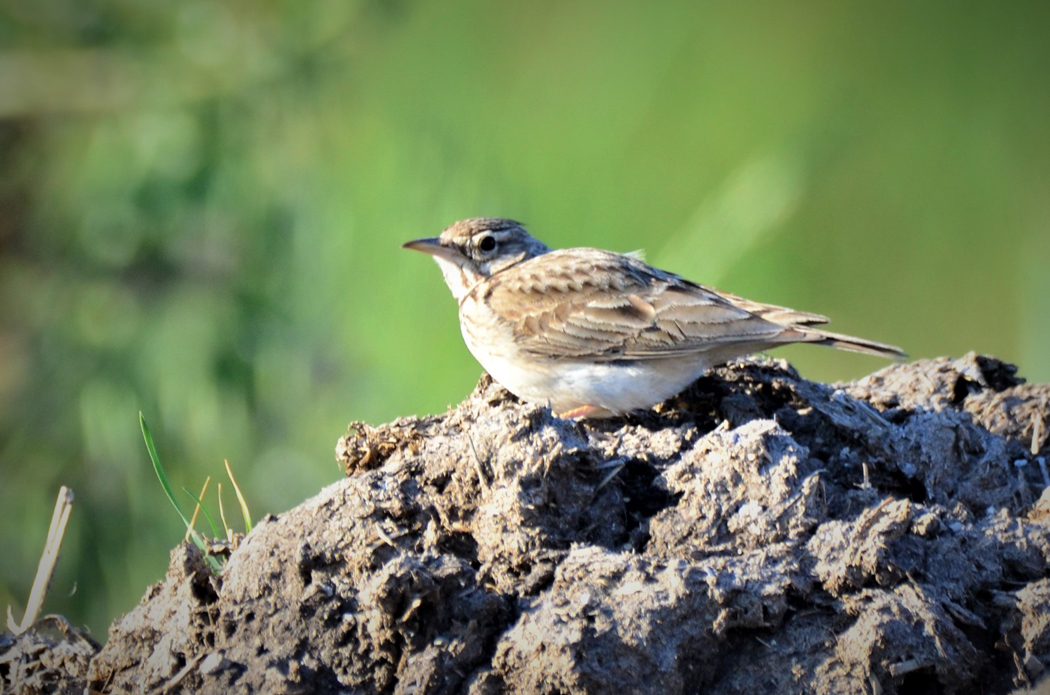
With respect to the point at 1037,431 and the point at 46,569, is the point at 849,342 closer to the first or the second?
the point at 1037,431

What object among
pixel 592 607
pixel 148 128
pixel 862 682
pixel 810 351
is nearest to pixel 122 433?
pixel 148 128

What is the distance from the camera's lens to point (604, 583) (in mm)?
2707

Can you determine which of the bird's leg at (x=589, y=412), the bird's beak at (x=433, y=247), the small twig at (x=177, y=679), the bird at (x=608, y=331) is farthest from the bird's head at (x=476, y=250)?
the small twig at (x=177, y=679)

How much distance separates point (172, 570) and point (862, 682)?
1991mm

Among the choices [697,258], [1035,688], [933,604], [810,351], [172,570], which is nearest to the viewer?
[1035,688]

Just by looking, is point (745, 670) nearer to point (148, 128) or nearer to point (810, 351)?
point (148, 128)

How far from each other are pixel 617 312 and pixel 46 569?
2.48 metres

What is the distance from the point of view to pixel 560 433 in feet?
10.4

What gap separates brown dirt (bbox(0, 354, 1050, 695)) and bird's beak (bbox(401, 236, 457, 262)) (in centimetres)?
174

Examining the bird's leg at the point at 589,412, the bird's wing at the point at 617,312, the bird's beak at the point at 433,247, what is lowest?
the bird's leg at the point at 589,412

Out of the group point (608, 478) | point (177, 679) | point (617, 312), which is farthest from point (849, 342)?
point (177, 679)

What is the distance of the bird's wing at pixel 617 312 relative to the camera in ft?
14.0

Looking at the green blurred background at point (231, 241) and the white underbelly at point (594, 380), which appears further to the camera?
the green blurred background at point (231, 241)

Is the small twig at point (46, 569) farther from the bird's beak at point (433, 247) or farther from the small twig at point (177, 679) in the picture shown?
the bird's beak at point (433, 247)
